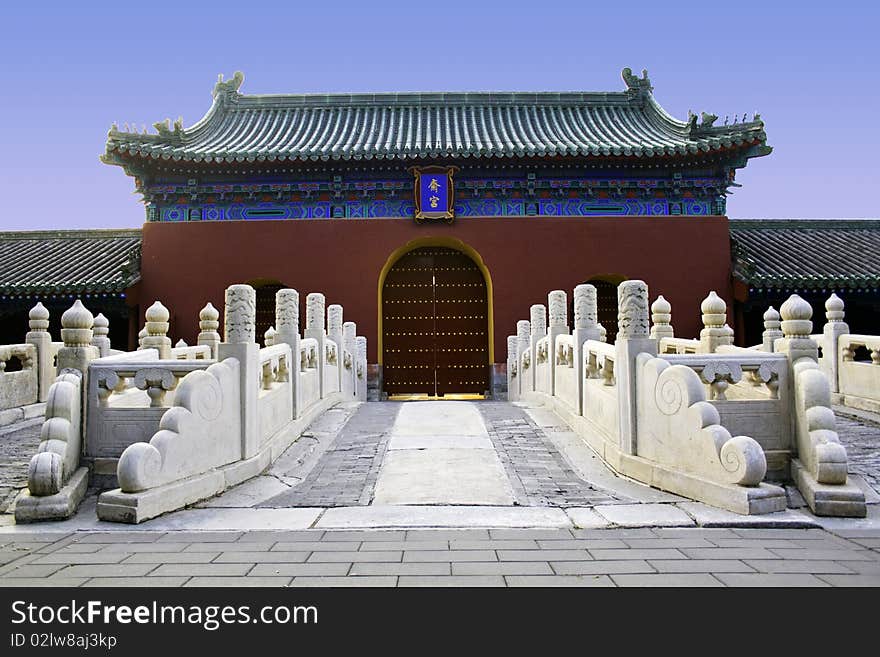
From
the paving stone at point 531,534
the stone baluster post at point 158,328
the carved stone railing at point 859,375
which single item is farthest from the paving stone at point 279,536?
the carved stone railing at point 859,375

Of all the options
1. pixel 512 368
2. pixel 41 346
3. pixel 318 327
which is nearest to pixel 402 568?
pixel 318 327

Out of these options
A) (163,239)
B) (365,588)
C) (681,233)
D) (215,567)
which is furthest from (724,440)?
(163,239)

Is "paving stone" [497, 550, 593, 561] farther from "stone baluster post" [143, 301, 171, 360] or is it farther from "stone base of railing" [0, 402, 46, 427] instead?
"stone base of railing" [0, 402, 46, 427]

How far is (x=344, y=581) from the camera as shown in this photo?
298 centimetres

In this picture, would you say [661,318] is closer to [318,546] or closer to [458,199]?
[458,199]

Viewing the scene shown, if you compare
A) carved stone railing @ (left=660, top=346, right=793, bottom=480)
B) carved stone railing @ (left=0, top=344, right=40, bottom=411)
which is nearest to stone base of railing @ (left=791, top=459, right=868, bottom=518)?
carved stone railing @ (left=660, top=346, right=793, bottom=480)

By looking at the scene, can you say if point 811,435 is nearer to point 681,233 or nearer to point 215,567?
point 215,567

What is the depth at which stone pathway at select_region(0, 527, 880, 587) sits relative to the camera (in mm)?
2998

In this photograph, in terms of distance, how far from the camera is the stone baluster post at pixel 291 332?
268 inches

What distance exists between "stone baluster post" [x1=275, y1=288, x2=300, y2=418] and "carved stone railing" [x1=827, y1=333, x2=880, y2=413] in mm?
6418

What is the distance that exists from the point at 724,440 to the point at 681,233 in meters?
10.1

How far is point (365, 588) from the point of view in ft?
9.45

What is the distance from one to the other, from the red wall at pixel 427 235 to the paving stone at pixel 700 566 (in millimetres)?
10208

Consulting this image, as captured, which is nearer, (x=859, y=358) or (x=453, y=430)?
(x=453, y=430)
